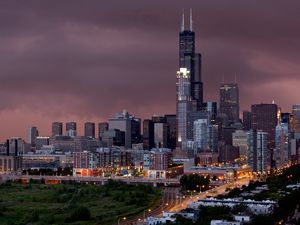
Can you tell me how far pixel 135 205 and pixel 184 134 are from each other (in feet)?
293

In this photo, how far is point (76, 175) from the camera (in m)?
76.0

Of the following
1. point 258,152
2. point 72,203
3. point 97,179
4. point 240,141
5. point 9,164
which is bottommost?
point 72,203

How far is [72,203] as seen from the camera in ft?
150

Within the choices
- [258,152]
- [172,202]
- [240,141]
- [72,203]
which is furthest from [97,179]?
[240,141]

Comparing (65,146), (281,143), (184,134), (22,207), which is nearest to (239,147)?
(281,143)

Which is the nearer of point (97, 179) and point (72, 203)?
point (72, 203)

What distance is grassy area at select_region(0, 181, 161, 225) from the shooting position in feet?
124

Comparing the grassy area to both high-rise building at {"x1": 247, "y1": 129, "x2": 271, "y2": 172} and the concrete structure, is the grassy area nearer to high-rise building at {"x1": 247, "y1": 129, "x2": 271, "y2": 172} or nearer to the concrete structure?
the concrete structure

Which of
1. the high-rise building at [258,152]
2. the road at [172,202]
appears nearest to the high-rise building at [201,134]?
the high-rise building at [258,152]

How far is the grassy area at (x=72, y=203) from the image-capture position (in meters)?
37.8

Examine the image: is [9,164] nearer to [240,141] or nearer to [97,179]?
[97,179]

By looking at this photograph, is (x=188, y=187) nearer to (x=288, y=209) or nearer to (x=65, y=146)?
(x=288, y=209)

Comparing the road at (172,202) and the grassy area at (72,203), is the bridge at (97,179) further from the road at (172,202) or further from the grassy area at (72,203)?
the grassy area at (72,203)

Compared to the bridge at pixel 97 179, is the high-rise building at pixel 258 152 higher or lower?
higher
